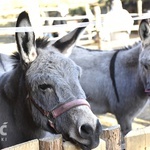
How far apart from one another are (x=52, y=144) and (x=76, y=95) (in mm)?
390

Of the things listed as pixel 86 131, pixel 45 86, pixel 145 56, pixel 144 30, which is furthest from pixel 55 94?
pixel 144 30

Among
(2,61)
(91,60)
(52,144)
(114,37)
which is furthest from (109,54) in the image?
(114,37)

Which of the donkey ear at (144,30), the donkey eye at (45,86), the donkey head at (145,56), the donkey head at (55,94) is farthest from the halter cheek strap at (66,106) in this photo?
the donkey ear at (144,30)

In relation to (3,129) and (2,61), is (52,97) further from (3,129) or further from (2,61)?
(2,61)

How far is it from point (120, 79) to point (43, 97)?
6.80 feet

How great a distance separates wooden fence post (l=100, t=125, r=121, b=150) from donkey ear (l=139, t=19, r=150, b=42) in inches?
79.3

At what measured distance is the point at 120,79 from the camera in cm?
370

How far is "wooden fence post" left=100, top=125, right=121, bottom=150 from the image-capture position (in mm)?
1530

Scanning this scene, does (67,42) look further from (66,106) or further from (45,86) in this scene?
(66,106)

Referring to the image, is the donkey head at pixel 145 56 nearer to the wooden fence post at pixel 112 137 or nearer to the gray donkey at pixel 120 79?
the gray donkey at pixel 120 79

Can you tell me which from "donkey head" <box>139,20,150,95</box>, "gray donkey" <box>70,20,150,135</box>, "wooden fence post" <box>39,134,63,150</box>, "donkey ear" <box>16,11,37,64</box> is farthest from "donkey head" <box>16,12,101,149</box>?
"gray donkey" <box>70,20,150,135</box>

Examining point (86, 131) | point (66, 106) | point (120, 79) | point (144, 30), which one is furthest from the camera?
point (120, 79)

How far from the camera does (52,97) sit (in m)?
1.74

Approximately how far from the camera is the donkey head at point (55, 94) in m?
1.54
